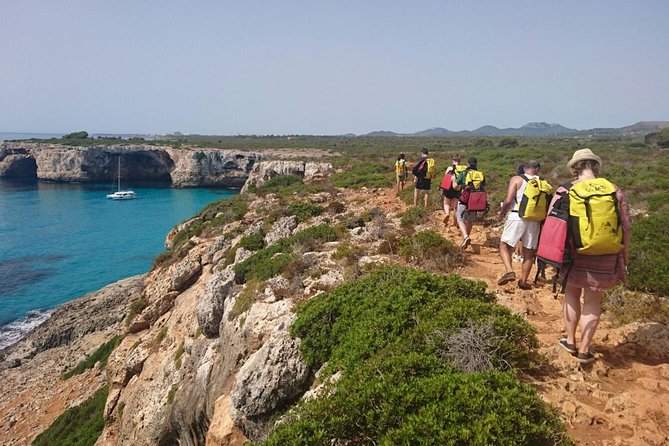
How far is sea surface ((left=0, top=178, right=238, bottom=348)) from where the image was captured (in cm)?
2614

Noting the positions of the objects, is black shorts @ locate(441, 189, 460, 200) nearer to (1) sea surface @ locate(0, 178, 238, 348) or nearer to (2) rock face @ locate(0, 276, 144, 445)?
(2) rock face @ locate(0, 276, 144, 445)

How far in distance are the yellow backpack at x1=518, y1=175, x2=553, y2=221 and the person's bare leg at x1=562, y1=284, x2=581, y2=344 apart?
194cm

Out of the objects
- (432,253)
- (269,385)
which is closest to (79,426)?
(269,385)

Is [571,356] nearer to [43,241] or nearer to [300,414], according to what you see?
[300,414]

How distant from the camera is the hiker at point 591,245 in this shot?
3836 mm

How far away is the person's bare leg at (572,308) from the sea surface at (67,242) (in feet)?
88.3

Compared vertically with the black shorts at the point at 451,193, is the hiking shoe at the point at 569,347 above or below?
below

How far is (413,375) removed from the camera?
369 centimetres

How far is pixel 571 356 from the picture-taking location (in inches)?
173

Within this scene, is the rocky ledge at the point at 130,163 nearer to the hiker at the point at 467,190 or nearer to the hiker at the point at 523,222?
the hiker at the point at 467,190

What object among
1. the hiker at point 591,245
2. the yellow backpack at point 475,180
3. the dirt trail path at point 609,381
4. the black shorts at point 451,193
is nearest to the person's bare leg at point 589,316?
the hiker at point 591,245

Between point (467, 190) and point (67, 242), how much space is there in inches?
1610

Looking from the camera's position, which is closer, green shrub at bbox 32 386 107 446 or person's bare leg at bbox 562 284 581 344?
person's bare leg at bbox 562 284 581 344

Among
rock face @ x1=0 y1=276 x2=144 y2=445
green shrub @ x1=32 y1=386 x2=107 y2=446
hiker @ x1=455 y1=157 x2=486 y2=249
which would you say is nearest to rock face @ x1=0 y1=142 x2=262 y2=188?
rock face @ x1=0 y1=276 x2=144 y2=445
